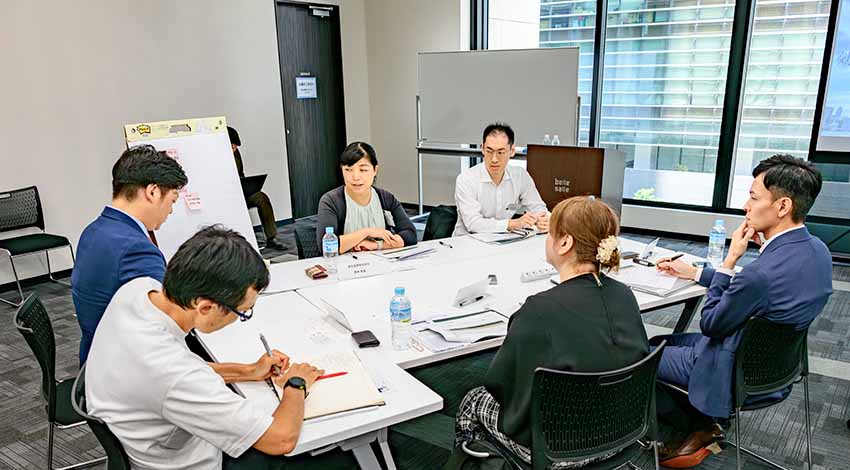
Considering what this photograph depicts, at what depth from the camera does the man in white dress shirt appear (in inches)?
140

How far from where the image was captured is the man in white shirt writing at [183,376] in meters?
1.38

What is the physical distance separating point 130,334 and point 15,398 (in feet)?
7.87

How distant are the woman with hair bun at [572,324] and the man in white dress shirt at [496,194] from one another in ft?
5.74

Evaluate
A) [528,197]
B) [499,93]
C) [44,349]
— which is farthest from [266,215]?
[44,349]

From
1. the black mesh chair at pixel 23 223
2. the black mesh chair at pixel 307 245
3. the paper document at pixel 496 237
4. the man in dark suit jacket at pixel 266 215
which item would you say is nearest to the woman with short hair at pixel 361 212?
the black mesh chair at pixel 307 245

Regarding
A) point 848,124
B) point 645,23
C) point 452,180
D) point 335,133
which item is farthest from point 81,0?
point 848,124

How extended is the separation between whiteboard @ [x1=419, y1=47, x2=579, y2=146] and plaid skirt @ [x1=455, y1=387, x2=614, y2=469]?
3944 millimetres

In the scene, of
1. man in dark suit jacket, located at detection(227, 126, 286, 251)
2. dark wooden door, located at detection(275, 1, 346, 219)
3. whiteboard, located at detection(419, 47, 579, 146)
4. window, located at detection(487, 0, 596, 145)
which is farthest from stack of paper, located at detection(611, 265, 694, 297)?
dark wooden door, located at detection(275, 1, 346, 219)

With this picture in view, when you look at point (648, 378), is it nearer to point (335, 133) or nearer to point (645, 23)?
point (645, 23)

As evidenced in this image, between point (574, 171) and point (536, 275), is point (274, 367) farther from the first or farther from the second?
point (574, 171)

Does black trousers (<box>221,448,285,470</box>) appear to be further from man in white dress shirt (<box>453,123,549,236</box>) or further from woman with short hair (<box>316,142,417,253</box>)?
man in white dress shirt (<box>453,123,549,236</box>)

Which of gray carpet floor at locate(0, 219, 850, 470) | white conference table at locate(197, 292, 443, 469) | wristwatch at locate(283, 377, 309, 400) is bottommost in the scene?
gray carpet floor at locate(0, 219, 850, 470)

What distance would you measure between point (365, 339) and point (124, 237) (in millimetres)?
914

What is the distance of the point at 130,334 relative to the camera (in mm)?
1400
